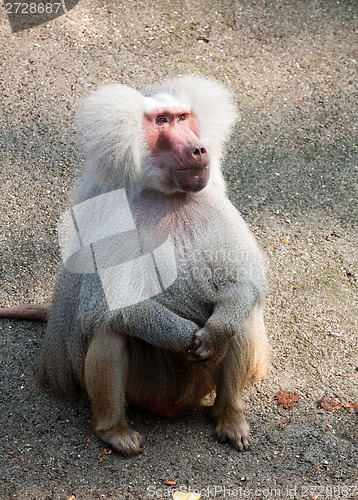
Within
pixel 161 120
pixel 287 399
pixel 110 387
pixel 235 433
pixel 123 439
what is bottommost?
pixel 287 399

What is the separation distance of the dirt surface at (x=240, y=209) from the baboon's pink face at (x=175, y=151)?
4.14 ft

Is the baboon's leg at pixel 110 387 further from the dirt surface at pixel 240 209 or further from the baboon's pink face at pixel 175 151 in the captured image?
the baboon's pink face at pixel 175 151

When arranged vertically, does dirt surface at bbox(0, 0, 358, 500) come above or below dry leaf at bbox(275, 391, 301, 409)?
above

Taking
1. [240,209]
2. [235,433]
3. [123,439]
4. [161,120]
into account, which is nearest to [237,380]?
[235,433]

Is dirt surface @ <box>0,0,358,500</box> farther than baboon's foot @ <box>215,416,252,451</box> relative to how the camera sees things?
No

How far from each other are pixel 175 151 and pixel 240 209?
70.5 inches

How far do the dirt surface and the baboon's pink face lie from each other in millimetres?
1262

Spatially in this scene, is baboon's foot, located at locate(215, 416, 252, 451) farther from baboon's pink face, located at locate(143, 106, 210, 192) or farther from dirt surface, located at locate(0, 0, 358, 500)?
baboon's pink face, located at locate(143, 106, 210, 192)

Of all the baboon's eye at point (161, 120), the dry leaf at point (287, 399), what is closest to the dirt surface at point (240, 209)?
the dry leaf at point (287, 399)

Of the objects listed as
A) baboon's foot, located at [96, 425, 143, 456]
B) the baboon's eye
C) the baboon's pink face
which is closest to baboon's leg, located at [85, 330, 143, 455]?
baboon's foot, located at [96, 425, 143, 456]

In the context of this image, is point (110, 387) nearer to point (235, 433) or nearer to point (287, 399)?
point (235, 433)

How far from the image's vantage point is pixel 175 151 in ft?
10.4

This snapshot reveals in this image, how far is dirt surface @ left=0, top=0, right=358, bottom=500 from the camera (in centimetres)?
321

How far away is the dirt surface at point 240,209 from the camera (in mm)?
3205
